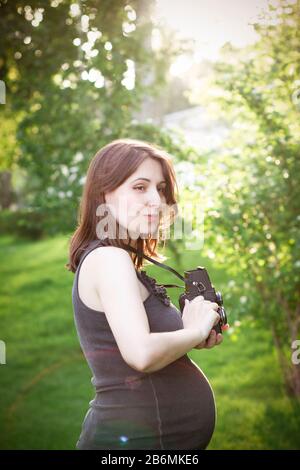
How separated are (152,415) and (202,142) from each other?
3143 mm

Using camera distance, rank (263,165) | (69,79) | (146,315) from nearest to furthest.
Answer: (146,315) < (263,165) < (69,79)

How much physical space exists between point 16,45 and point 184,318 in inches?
131

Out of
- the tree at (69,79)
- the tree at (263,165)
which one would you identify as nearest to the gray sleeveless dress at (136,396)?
the tree at (263,165)

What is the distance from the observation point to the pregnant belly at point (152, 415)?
1.34 m

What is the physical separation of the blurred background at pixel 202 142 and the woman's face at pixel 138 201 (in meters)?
1.72

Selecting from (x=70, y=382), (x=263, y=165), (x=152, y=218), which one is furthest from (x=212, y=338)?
(x=70, y=382)

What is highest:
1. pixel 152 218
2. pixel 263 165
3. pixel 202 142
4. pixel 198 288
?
pixel 202 142

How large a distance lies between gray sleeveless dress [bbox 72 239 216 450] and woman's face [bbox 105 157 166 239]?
135 millimetres

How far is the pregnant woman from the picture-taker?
4.19ft

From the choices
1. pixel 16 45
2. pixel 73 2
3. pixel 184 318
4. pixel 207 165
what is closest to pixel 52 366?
pixel 207 165

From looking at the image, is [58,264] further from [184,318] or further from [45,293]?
[184,318]

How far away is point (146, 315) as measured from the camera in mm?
1280

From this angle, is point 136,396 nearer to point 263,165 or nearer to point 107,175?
point 107,175

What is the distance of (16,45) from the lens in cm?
396
